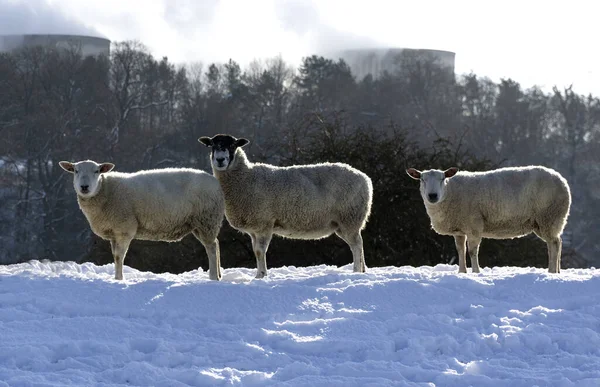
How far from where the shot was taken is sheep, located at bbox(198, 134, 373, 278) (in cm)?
1625

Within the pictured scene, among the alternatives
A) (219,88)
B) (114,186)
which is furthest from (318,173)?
(219,88)

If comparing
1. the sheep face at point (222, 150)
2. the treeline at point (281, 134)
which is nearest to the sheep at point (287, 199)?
the sheep face at point (222, 150)

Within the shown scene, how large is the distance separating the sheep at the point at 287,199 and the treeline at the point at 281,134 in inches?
502

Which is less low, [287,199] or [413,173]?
[413,173]

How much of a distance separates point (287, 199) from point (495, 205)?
10.6 ft

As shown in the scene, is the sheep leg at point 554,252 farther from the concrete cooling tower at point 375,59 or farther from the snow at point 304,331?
the concrete cooling tower at point 375,59

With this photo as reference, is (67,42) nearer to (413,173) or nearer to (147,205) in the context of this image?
(413,173)

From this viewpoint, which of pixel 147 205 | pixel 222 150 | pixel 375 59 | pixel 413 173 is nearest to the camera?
pixel 147 205

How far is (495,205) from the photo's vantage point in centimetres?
1689

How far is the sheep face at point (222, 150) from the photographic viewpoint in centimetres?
1639

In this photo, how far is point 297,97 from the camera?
85.2 metres

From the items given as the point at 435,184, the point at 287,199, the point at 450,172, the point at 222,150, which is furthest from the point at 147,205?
the point at 450,172

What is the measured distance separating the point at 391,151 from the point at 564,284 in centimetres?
1725

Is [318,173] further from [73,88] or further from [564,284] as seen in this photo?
[73,88]
